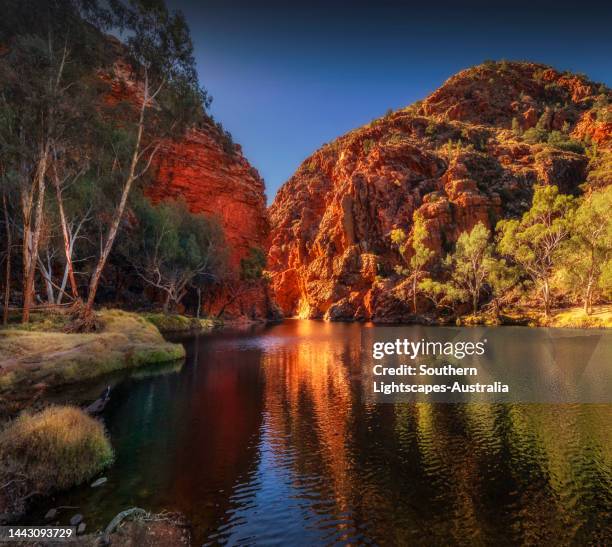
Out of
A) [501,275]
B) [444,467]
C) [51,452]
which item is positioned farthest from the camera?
[501,275]

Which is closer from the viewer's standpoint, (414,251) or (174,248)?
(174,248)

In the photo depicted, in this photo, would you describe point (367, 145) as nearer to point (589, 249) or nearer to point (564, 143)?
point (564, 143)

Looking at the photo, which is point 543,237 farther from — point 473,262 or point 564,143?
point 564,143

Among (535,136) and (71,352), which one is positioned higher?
(535,136)

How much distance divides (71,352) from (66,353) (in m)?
0.47

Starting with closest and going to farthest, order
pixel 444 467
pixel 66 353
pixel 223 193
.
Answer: pixel 444 467
pixel 66 353
pixel 223 193

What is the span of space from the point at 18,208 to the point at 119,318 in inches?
675

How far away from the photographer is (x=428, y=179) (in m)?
109

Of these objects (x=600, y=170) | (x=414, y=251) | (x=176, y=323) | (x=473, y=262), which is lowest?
(x=176, y=323)

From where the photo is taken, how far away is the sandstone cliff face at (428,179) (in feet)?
319

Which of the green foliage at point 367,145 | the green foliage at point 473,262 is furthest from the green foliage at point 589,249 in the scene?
the green foliage at point 367,145

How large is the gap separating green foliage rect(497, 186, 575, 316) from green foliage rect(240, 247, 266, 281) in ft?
150

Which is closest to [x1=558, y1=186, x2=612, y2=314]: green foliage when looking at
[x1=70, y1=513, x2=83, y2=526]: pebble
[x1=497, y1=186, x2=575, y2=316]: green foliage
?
[x1=497, y1=186, x2=575, y2=316]: green foliage

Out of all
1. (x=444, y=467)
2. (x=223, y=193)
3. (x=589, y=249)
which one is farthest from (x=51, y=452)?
(x=223, y=193)
